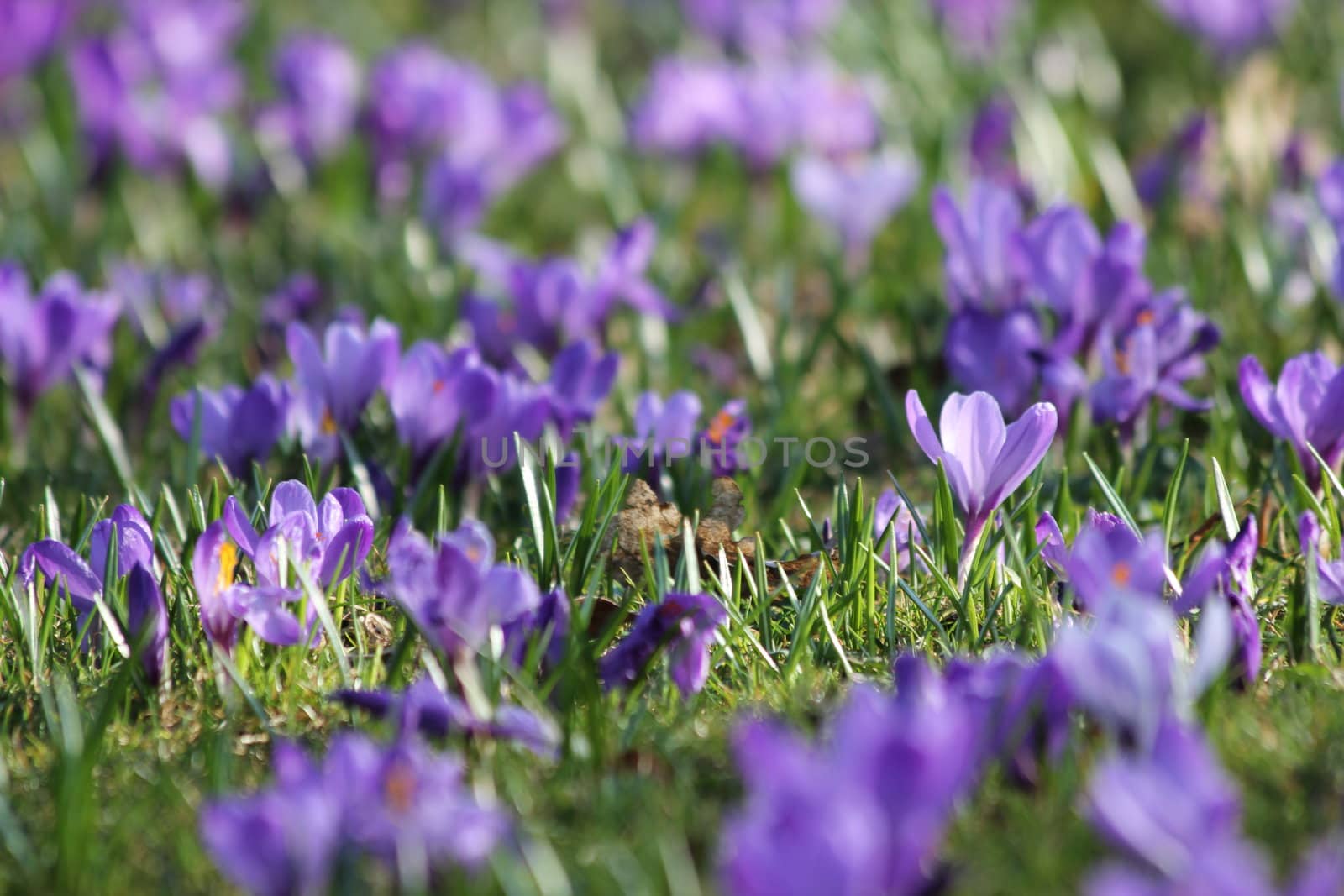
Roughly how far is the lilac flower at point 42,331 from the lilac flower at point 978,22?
9.73ft

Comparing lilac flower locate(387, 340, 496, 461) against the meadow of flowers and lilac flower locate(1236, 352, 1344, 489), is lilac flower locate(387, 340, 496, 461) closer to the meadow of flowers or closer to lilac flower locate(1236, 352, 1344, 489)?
the meadow of flowers

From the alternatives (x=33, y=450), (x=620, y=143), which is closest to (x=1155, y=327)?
(x=33, y=450)

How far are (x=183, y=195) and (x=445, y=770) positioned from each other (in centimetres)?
312

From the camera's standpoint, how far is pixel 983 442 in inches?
65.6

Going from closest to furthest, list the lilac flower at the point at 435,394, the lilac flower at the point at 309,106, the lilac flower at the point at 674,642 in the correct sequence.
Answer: the lilac flower at the point at 674,642 → the lilac flower at the point at 435,394 → the lilac flower at the point at 309,106

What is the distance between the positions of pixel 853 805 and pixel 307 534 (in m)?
0.86

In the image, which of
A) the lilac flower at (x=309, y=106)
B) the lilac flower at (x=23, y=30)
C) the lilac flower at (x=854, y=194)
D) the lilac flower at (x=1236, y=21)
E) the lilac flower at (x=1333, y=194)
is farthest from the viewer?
the lilac flower at (x=1236, y=21)

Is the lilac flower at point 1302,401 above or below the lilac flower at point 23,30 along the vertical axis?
below

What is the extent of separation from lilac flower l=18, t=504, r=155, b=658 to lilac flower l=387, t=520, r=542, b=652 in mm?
301

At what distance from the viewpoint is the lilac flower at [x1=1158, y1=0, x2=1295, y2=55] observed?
4.16 m

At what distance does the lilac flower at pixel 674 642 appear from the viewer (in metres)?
1.54

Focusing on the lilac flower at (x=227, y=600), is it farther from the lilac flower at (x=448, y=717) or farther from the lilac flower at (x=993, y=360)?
the lilac flower at (x=993, y=360)

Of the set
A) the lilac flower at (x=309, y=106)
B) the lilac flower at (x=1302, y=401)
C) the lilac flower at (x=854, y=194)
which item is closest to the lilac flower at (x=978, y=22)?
the lilac flower at (x=854, y=194)

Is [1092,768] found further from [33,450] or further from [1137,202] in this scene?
[1137,202]
